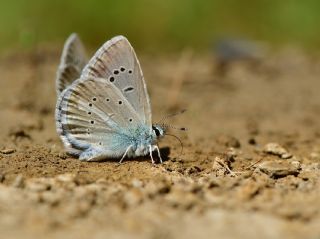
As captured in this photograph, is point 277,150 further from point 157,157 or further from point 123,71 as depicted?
point 123,71

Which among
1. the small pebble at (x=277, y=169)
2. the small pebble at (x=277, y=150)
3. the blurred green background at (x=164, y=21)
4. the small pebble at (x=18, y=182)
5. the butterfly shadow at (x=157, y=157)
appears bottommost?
the small pebble at (x=18, y=182)

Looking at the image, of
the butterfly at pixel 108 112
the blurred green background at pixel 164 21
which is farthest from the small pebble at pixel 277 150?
the blurred green background at pixel 164 21

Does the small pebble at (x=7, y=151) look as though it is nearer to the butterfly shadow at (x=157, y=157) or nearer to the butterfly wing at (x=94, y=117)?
the butterfly wing at (x=94, y=117)

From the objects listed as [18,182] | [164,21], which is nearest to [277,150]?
[18,182]

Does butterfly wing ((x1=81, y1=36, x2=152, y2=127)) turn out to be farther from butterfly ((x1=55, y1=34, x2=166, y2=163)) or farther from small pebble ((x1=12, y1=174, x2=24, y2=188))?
small pebble ((x1=12, y1=174, x2=24, y2=188))

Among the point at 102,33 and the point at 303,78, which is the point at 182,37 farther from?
the point at 303,78

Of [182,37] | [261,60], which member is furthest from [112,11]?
[261,60]
